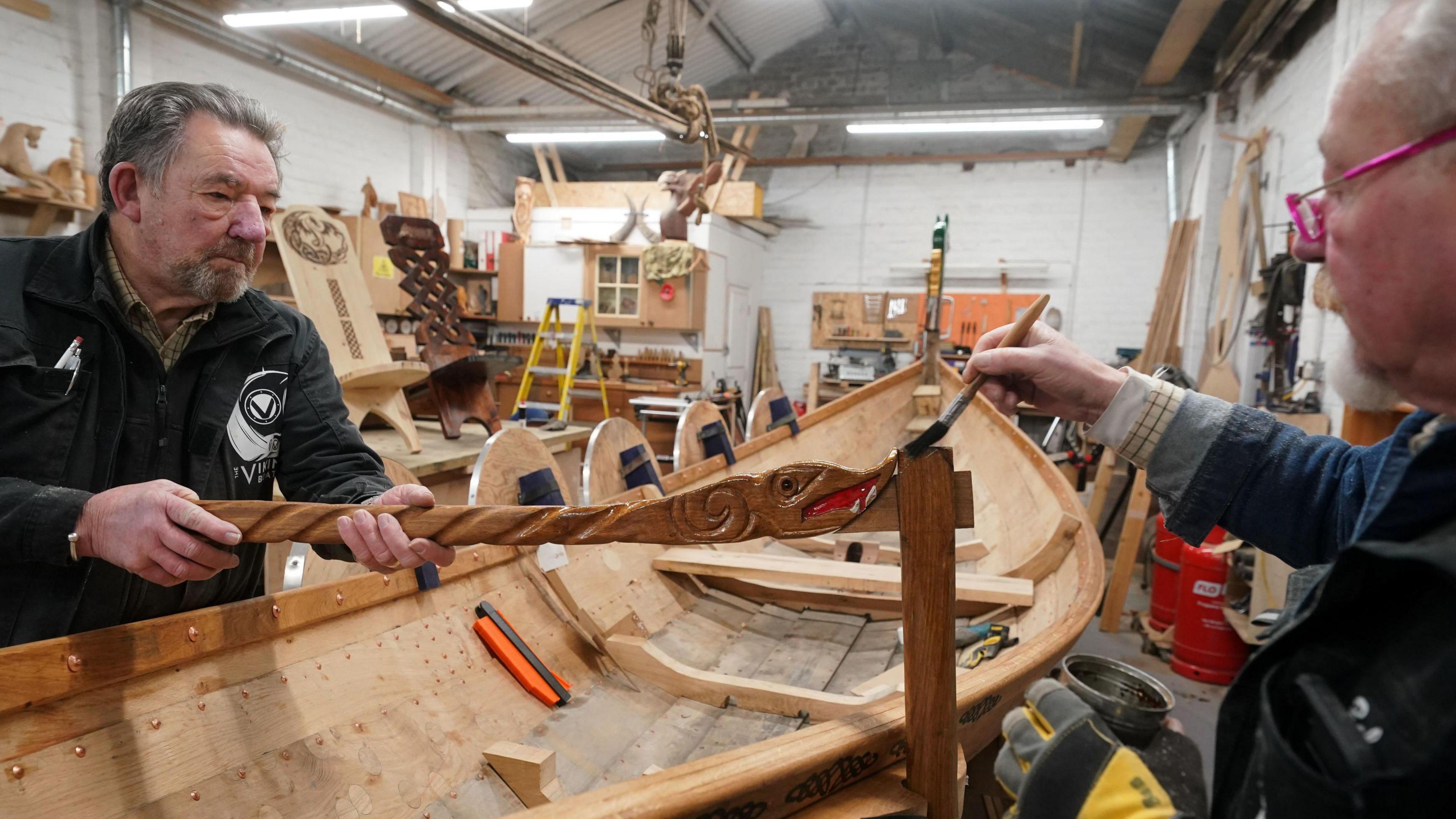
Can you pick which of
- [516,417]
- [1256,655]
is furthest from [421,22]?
[1256,655]

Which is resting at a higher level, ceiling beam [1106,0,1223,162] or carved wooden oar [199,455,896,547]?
ceiling beam [1106,0,1223,162]

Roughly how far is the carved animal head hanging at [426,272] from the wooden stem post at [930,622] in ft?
13.9

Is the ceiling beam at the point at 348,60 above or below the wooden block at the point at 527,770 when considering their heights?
above

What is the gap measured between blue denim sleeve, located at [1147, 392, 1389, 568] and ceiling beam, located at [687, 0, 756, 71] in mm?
8016

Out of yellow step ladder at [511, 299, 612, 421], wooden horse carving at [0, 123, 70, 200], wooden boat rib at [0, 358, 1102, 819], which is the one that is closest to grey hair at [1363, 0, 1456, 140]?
wooden boat rib at [0, 358, 1102, 819]

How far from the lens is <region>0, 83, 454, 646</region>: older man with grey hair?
1160mm

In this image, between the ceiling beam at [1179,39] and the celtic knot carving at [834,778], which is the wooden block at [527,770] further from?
the ceiling beam at [1179,39]

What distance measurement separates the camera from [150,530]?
1.13 m

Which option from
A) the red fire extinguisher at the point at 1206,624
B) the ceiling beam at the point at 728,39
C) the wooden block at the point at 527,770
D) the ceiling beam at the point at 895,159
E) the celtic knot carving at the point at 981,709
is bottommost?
the red fire extinguisher at the point at 1206,624

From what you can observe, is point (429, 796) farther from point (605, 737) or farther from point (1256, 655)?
point (1256, 655)

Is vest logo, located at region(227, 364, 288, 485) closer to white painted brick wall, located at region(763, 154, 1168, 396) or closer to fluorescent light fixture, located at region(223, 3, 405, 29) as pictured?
fluorescent light fixture, located at region(223, 3, 405, 29)

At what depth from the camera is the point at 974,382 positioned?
1463 millimetres

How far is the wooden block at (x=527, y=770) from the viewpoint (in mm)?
1481

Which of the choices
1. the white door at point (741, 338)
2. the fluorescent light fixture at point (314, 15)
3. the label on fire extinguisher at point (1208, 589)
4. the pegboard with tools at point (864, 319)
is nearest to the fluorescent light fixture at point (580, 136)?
the white door at point (741, 338)
